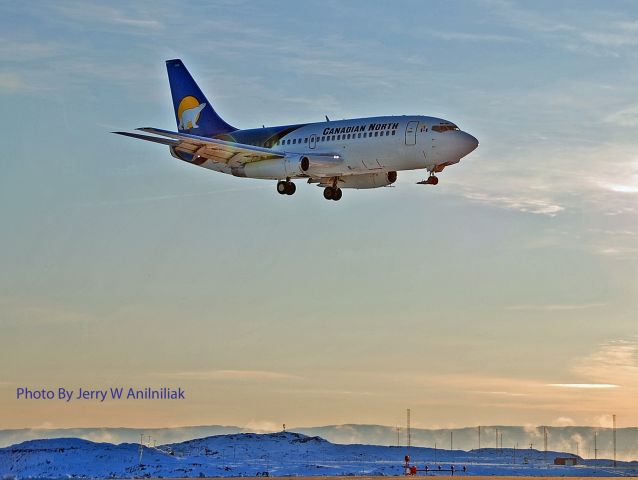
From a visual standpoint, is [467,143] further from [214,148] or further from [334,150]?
[214,148]

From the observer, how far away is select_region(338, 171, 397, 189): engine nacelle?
94938mm

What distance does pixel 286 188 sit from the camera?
9650 centimetres

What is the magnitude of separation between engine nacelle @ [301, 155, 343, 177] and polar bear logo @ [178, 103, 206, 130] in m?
25.0

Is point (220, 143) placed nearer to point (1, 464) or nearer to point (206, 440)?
point (1, 464)

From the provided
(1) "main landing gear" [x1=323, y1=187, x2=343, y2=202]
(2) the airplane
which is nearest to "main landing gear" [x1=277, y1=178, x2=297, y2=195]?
(2) the airplane

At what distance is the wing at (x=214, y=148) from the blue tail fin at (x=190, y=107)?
12.4m

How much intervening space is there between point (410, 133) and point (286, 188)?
36.0 ft

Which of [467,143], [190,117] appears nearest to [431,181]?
[467,143]

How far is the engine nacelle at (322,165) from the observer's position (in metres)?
92.7

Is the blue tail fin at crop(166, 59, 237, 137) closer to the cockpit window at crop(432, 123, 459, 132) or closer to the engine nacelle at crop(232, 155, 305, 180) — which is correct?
the engine nacelle at crop(232, 155, 305, 180)

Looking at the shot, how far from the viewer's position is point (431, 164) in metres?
89.6

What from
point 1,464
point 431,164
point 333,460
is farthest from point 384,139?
point 333,460

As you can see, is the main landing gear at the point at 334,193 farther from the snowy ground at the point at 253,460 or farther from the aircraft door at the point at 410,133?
the snowy ground at the point at 253,460

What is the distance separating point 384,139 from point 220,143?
494 inches
